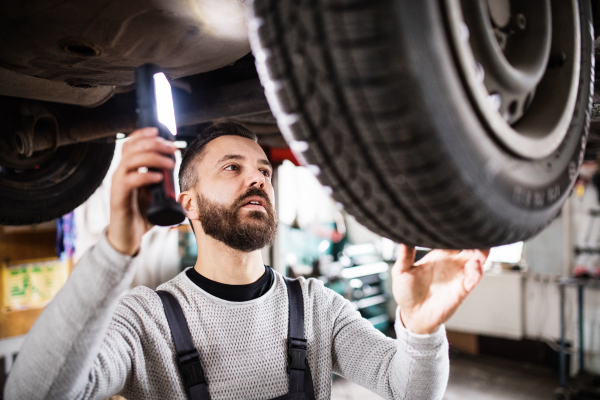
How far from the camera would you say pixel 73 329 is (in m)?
0.57

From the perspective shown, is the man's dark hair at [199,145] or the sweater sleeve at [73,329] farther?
the man's dark hair at [199,145]

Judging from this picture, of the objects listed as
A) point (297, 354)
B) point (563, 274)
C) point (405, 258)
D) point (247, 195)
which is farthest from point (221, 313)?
point (563, 274)

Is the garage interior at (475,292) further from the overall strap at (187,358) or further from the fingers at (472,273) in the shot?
the fingers at (472,273)

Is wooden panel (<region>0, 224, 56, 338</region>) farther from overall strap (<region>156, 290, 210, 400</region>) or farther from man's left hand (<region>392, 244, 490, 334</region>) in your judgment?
man's left hand (<region>392, 244, 490, 334</region>)

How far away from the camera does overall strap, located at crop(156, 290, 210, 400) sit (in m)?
0.92

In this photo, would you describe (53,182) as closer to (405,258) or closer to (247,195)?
(247,195)

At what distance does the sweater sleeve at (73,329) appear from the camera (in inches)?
22.0

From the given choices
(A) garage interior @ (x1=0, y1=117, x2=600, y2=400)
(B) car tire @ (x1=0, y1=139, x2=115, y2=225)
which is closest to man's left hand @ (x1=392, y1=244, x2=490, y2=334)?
(B) car tire @ (x1=0, y1=139, x2=115, y2=225)

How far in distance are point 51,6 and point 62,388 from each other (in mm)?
573

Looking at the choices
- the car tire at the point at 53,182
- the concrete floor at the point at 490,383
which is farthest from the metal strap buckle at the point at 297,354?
the concrete floor at the point at 490,383

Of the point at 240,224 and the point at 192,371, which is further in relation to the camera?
the point at 240,224

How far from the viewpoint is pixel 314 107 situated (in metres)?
0.43

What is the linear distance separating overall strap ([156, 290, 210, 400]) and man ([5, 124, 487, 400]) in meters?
0.02

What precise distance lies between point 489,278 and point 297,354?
12.0ft
